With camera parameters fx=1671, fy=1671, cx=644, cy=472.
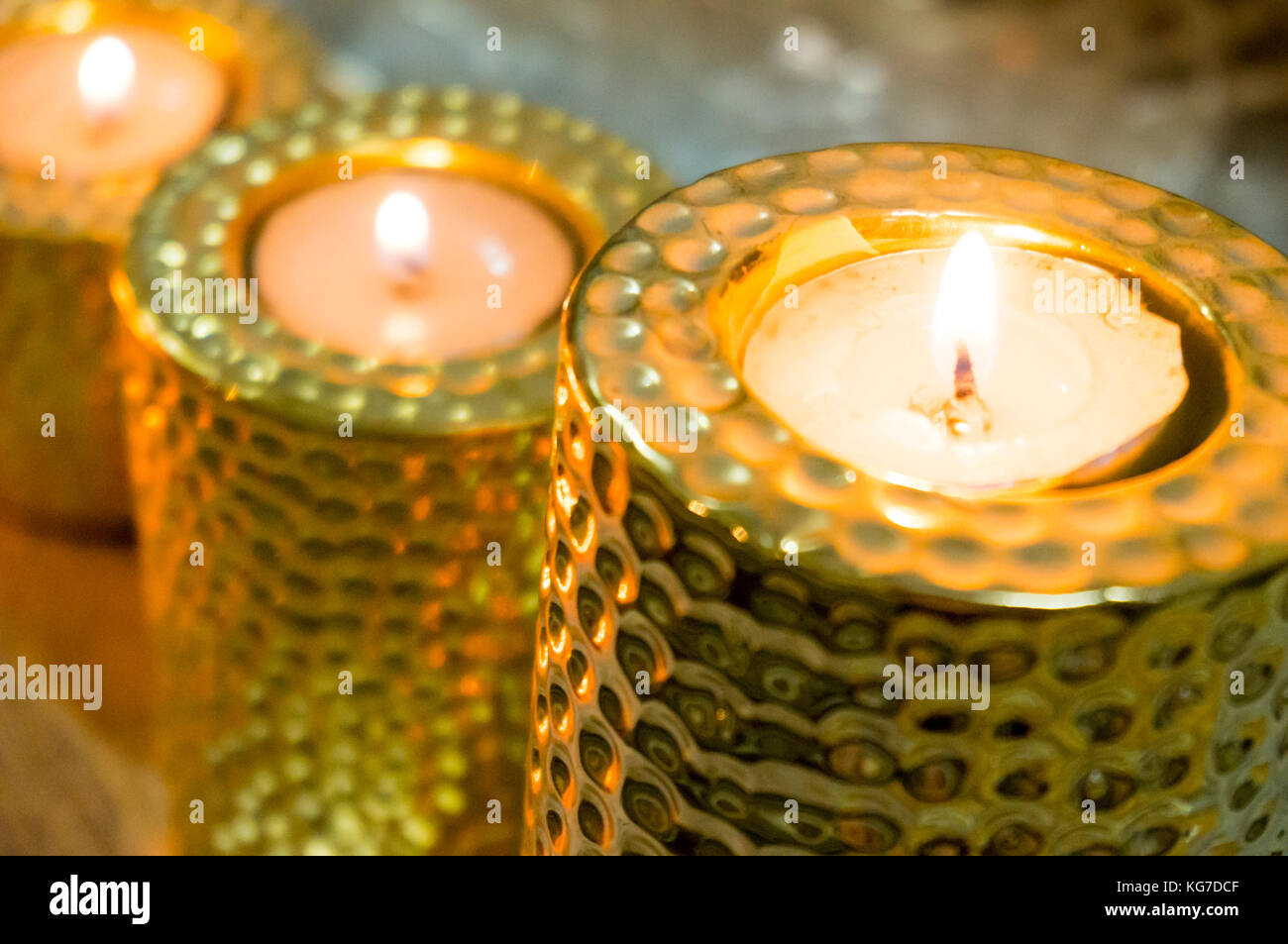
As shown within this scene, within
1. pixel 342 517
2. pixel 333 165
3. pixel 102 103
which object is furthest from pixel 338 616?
pixel 102 103

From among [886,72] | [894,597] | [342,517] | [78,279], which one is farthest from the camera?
[886,72]

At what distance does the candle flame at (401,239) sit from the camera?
1.62 ft

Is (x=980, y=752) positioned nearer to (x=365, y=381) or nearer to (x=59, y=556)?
(x=365, y=381)

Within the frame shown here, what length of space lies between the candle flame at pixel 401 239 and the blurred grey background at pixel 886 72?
0.37 feet

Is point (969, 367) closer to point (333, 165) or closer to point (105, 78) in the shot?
point (333, 165)

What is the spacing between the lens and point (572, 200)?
1.65 ft

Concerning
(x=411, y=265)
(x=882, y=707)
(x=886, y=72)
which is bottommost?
(x=882, y=707)

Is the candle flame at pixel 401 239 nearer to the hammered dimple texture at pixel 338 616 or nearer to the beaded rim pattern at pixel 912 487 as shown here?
the hammered dimple texture at pixel 338 616

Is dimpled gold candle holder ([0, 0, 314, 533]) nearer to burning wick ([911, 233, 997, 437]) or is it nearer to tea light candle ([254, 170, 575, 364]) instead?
tea light candle ([254, 170, 575, 364])

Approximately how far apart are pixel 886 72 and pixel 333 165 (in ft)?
0.85

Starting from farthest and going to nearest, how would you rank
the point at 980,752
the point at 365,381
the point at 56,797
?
1. the point at 56,797
2. the point at 365,381
3. the point at 980,752

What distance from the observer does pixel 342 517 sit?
1.43 feet
